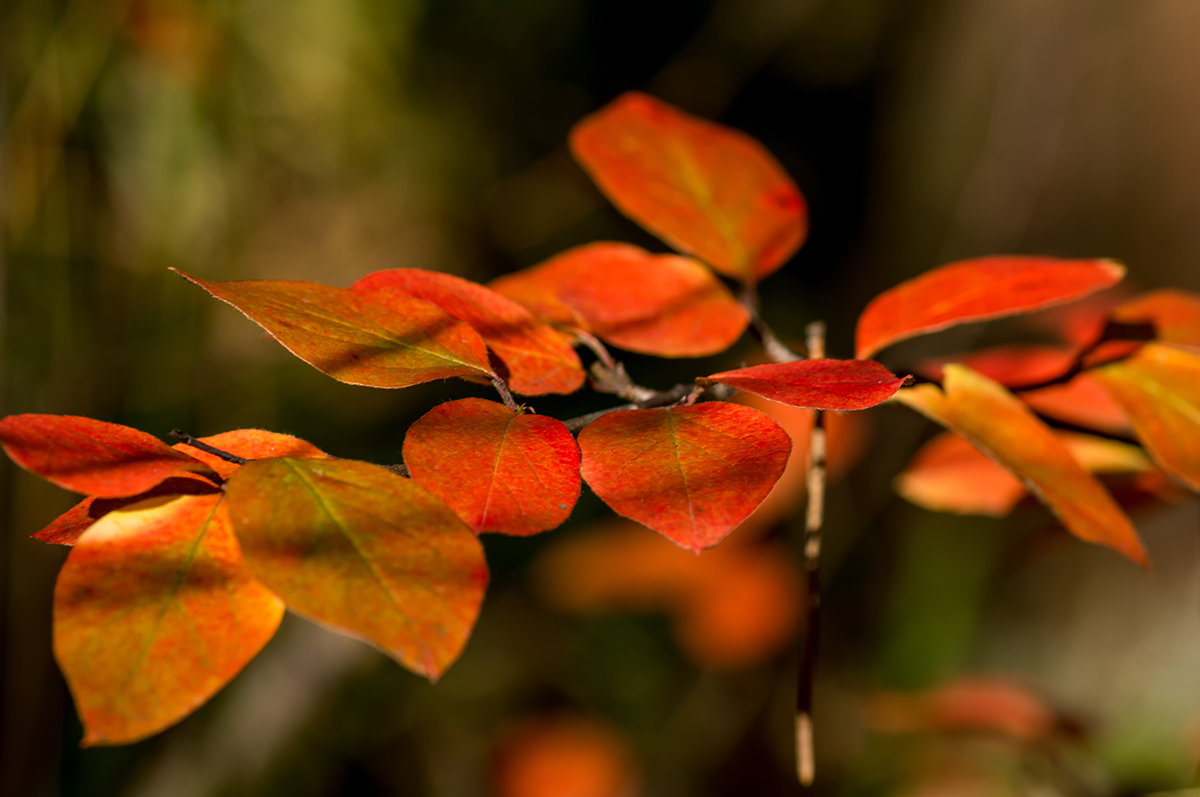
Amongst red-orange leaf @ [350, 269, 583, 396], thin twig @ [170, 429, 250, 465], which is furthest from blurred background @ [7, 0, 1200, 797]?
thin twig @ [170, 429, 250, 465]

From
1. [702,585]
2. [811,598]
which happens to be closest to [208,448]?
[811,598]

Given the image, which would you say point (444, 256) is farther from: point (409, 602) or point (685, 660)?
point (409, 602)

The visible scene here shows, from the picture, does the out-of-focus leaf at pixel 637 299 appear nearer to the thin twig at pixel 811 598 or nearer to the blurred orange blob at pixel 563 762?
the thin twig at pixel 811 598

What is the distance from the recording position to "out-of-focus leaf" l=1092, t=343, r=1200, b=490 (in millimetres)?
355

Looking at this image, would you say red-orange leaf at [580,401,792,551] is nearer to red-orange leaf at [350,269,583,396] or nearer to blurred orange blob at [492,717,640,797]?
red-orange leaf at [350,269,583,396]

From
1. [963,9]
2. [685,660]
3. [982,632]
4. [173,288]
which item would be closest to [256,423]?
[173,288]

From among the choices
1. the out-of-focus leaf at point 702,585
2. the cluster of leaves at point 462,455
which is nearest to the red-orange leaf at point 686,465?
the cluster of leaves at point 462,455

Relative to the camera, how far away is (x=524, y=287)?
41 cm

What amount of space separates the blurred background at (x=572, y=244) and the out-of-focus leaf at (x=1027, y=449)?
0.31 meters

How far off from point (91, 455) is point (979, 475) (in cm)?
47

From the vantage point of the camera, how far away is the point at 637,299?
1.25 feet

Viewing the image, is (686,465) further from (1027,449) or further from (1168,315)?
(1168,315)

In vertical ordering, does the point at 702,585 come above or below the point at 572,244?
below

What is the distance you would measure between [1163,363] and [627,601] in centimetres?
133
